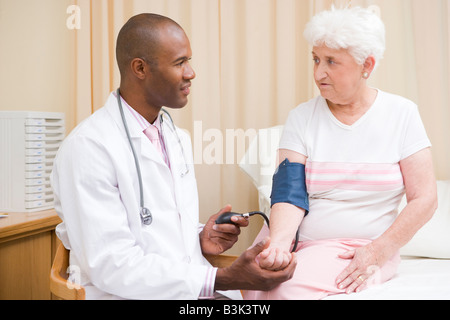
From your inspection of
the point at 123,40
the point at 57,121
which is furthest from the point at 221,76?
the point at 123,40

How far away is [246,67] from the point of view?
2273mm

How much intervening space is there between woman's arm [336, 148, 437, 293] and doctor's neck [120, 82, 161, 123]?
2.12 ft

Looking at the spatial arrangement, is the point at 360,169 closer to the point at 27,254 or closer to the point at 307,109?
the point at 307,109

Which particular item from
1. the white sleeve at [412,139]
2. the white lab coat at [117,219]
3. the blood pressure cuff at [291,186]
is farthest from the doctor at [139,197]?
the white sleeve at [412,139]

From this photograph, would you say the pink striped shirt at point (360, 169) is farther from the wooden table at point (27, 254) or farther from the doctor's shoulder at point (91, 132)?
the wooden table at point (27, 254)

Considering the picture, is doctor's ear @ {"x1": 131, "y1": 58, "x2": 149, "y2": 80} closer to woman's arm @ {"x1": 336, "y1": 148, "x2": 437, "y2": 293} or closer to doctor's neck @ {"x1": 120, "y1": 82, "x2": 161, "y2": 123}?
doctor's neck @ {"x1": 120, "y1": 82, "x2": 161, "y2": 123}

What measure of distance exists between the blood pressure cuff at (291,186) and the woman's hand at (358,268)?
0.19 meters

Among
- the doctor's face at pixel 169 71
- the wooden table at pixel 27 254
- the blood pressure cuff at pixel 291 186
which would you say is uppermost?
the doctor's face at pixel 169 71

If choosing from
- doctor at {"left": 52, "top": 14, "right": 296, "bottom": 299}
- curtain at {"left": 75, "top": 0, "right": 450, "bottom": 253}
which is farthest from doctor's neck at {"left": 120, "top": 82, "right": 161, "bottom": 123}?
curtain at {"left": 75, "top": 0, "right": 450, "bottom": 253}

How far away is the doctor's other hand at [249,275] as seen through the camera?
112cm

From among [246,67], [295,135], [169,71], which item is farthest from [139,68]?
[246,67]

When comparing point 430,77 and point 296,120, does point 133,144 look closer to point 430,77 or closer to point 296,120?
point 296,120

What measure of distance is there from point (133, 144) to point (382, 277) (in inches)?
29.7

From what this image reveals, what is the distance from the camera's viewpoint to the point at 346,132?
141 cm
